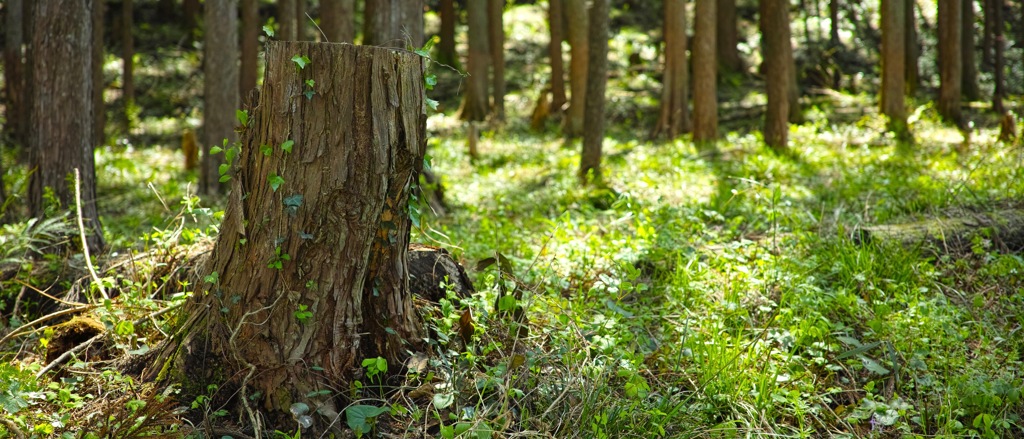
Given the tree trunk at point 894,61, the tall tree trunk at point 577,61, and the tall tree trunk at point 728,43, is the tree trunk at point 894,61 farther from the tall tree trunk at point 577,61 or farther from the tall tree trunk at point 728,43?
the tall tree trunk at point 728,43

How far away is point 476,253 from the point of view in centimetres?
672

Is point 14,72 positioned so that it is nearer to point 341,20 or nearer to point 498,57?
point 341,20

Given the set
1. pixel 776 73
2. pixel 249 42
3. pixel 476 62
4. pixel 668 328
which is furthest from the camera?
pixel 476 62

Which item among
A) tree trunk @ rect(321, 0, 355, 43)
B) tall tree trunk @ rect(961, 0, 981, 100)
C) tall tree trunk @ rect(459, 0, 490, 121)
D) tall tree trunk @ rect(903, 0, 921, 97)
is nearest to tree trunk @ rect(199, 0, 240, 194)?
tree trunk @ rect(321, 0, 355, 43)

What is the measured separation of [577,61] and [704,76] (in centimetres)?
270

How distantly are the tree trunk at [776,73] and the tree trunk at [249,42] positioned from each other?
7.95 m

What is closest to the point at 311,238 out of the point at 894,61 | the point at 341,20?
the point at 341,20

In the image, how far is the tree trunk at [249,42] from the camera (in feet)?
41.6

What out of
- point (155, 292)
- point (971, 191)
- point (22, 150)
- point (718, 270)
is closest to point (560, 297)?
point (718, 270)

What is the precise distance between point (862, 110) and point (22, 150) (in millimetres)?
14857

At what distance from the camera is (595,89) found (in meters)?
10.0

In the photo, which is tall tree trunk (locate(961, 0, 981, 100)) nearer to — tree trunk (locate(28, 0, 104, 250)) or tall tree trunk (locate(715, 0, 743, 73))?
tall tree trunk (locate(715, 0, 743, 73))

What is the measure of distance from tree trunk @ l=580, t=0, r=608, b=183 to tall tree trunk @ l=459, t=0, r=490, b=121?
604cm

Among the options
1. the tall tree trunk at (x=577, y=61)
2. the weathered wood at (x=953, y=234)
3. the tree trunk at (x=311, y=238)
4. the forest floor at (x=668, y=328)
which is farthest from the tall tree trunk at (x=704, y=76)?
the tree trunk at (x=311, y=238)
